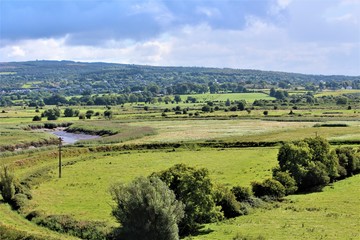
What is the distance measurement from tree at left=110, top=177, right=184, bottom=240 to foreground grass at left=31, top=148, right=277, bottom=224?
9.10m

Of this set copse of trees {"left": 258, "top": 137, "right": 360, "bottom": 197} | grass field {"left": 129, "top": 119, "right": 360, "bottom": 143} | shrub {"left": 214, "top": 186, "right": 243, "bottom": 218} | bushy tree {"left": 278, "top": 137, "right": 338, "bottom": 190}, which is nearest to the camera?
shrub {"left": 214, "top": 186, "right": 243, "bottom": 218}

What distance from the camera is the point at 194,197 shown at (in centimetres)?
4612

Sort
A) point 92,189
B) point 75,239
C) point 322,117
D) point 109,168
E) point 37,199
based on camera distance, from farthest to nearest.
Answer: point 322,117 → point 109,168 → point 92,189 → point 37,199 → point 75,239

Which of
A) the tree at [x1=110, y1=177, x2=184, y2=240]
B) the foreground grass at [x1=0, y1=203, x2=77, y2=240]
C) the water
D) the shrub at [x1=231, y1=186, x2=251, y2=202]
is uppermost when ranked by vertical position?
the tree at [x1=110, y1=177, x2=184, y2=240]

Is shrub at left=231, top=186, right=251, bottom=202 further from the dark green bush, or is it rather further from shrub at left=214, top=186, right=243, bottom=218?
the dark green bush

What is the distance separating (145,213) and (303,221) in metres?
18.3

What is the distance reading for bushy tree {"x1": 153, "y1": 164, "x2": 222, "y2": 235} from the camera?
45.4 meters

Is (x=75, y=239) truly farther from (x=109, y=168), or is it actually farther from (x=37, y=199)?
(x=109, y=168)

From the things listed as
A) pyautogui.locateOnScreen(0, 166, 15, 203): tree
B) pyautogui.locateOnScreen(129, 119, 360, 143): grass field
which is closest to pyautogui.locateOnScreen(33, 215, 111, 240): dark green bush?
pyautogui.locateOnScreen(0, 166, 15, 203): tree

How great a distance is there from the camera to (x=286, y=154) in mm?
65062

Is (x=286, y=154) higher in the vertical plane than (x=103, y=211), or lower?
higher

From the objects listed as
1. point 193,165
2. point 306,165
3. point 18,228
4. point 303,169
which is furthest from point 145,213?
point 193,165

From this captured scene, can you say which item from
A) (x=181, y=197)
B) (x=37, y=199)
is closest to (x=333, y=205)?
(x=181, y=197)

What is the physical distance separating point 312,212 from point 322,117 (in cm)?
11452
